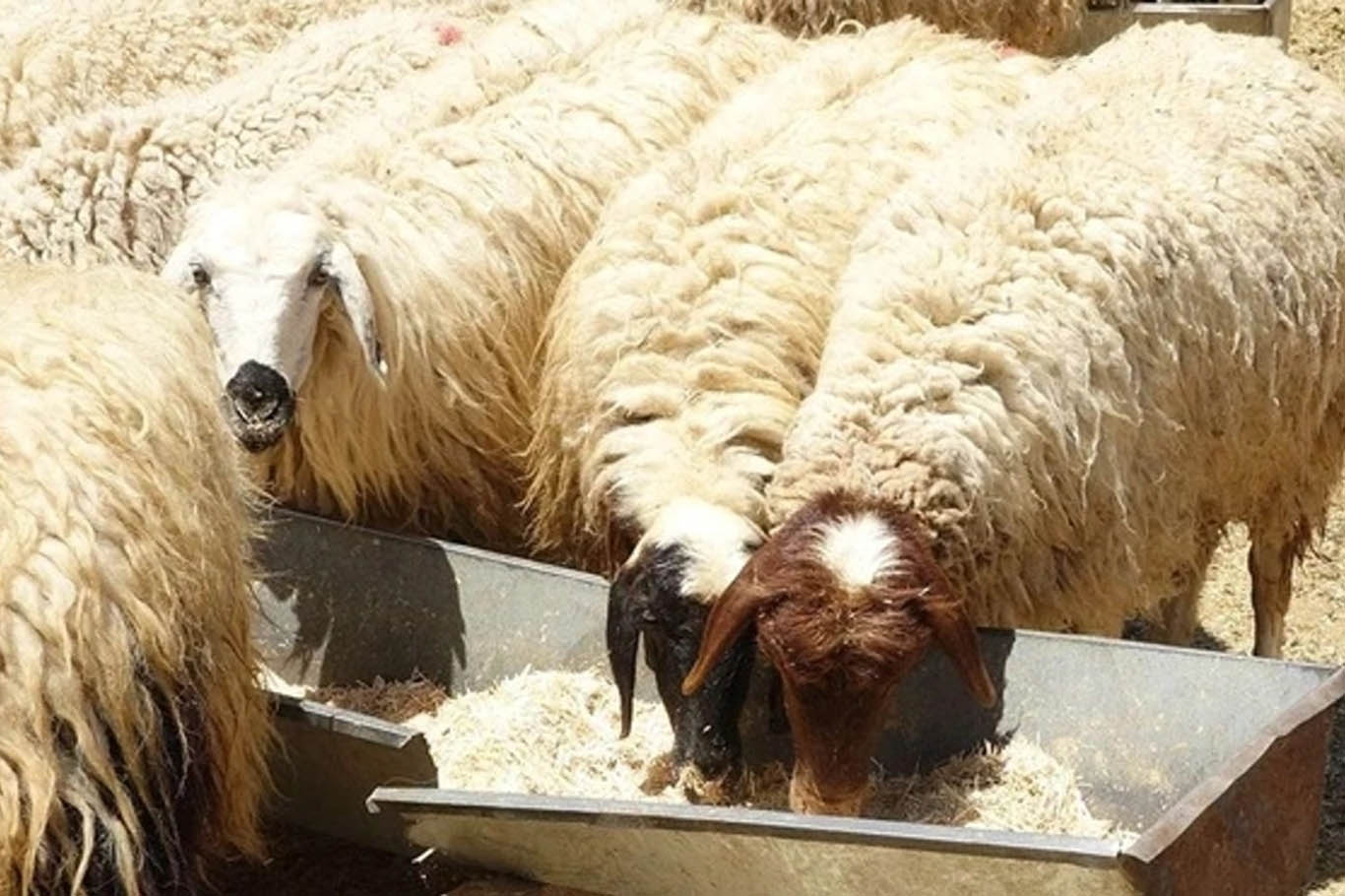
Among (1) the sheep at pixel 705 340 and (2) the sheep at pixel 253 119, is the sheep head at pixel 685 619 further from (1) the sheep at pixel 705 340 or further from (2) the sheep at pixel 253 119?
(2) the sheep at pixel 253 119

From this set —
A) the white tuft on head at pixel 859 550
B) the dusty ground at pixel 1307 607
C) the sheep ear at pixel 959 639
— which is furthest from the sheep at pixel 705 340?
the dusty ground at pixel 1307 607

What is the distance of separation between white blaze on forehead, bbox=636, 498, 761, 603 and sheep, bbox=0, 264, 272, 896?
0.87 m

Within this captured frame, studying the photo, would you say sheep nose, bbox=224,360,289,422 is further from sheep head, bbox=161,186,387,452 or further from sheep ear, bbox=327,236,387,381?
sheep ear, bbox=327,236,387,381

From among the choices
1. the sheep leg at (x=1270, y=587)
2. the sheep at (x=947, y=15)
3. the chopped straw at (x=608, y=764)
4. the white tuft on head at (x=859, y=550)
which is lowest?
the sheep leg at (x=1270, y=587)

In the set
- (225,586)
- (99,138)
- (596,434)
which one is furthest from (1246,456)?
(99,138)

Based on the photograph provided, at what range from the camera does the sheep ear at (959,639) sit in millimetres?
4121

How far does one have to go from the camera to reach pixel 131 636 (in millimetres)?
3582

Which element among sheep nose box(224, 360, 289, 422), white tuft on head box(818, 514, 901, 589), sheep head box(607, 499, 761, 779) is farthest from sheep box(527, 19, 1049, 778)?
sheep nose box(224, 360, 289, 422)

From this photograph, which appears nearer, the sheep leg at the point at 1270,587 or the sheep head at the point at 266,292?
the sheep head at the point at 266,292

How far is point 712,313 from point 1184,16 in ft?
13.0

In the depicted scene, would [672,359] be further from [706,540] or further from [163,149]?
[163,149]

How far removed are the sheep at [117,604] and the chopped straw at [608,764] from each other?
2.15 feet

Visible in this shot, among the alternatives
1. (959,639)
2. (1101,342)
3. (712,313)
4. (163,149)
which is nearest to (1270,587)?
(1101,342)

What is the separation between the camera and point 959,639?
4.16 m
